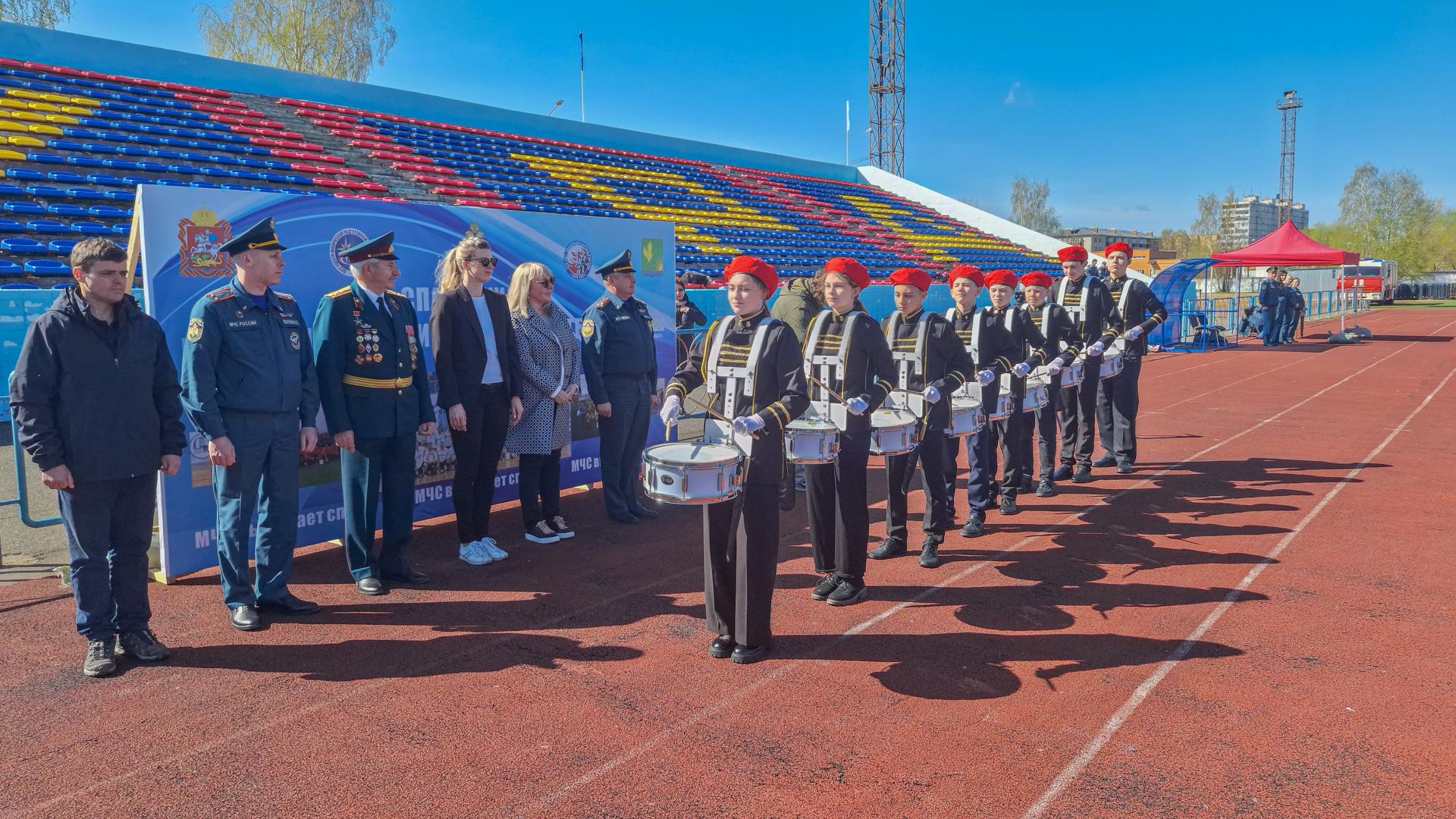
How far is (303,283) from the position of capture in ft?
19.6

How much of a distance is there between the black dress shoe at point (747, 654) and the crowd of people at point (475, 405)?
18 mm

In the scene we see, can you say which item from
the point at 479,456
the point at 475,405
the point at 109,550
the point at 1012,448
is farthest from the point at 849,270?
the point at 109,550

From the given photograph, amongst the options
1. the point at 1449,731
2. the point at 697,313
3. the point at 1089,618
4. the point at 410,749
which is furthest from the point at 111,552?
the point at 697,313

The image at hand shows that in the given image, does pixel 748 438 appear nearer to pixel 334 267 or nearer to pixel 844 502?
pixel 844 502

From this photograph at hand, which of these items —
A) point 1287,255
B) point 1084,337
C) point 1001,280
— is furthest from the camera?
point 1287,255

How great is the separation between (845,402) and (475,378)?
2.50 metres

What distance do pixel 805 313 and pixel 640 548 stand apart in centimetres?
210

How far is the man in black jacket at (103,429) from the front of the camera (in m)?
4.03

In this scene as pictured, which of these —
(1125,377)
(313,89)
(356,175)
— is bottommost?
(1125,377)

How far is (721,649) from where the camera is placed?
14.7 ft

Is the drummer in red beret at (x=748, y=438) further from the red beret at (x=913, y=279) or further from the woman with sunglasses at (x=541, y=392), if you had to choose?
the woman with sunglasses at (x=541, y=392)

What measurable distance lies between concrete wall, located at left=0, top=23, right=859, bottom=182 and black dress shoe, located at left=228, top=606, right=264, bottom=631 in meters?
19.2

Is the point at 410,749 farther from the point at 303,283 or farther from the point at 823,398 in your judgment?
the point at 303,283

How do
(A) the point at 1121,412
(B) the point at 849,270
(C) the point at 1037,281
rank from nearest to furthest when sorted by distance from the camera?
(B) the point at 849,270 < (C) the point at 1037,281 < (A) the point at 1121,412
